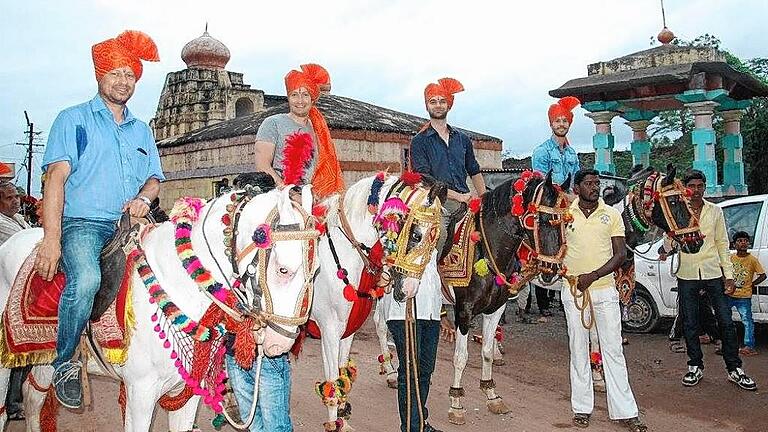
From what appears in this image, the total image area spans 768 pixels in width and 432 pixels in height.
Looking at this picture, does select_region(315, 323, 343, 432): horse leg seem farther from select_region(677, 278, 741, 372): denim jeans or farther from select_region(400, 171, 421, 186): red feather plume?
select_region(677, 278, 741, 372): denim jeans

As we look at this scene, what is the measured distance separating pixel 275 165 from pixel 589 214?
2.78m

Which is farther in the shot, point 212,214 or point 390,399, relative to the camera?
point 390,399

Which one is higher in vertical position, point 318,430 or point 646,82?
point 646,82

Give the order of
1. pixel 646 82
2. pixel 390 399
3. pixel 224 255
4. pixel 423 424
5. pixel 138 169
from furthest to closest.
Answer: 1. pixel 646 82
2. pixel 390 399
3. pixel 423 424
4. pixel 138 169
5. pixel 224 255

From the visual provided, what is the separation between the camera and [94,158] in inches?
136

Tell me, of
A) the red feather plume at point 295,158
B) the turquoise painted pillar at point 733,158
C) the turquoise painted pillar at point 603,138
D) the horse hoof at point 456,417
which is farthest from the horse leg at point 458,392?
the turquoise painted pillar at point 733,158

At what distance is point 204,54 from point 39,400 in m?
18.1

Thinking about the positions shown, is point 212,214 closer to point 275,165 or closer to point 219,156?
point 275,165

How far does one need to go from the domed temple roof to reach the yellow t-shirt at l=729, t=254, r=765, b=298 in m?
17.1

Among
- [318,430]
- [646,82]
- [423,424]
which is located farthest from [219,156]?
[423,424]

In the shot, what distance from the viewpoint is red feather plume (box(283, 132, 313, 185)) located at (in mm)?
A: 3049

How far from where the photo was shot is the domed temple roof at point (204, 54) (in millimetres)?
21172

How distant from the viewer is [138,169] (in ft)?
12.1

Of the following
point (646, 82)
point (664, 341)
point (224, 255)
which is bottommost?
point (664, 341)
